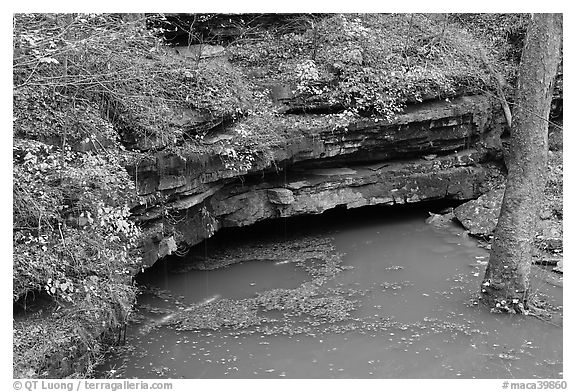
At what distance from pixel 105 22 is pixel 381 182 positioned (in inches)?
247

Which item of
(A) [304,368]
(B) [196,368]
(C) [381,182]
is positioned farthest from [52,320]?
(C) [381,182]

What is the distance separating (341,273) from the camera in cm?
967

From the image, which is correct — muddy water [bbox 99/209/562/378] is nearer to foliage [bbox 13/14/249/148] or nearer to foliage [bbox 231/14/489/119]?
foliage [bbox 13/14/249/148]

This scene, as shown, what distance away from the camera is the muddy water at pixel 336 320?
6.72 m

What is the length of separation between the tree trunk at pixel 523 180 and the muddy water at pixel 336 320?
434 millimetres

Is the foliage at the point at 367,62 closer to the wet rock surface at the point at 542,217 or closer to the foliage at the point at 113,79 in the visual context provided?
the foliage at the point at 113,79

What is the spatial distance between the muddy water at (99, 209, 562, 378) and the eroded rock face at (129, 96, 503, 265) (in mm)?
901

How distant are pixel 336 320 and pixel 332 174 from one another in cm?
433

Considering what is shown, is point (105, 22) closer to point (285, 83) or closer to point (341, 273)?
point (285, 83)

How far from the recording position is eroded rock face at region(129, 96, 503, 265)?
29.7 ft

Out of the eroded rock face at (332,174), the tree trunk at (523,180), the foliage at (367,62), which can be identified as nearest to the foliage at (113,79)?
the eroded rock face at (332,174)

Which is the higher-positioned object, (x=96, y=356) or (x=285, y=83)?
(x=285, y=83)

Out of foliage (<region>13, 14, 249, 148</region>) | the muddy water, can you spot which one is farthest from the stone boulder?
foliage (<region>13, 14, 249, 148</region>)

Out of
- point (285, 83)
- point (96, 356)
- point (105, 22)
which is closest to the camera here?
point (96, 356)
